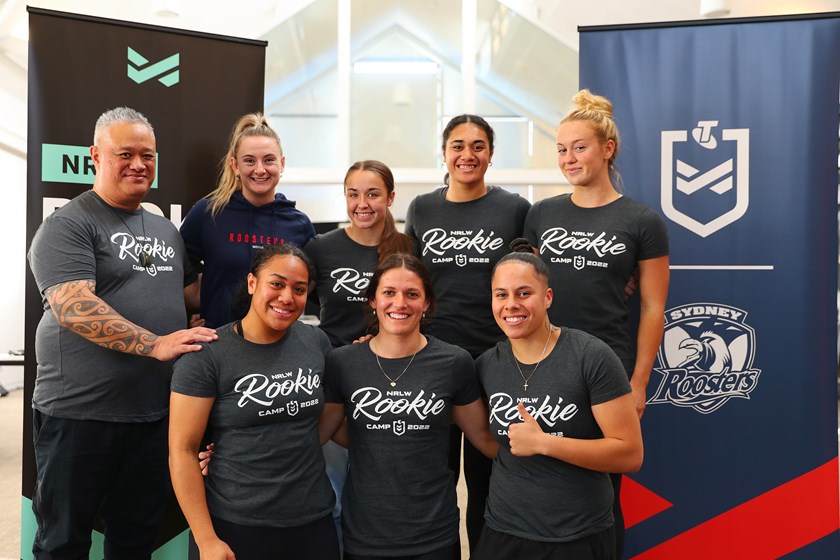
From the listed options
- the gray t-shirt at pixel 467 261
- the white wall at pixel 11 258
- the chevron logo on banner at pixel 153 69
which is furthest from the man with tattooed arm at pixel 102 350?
the white wall at pixel 11 258

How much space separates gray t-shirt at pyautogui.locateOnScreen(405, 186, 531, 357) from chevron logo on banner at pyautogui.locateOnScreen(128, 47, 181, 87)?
4.46ft

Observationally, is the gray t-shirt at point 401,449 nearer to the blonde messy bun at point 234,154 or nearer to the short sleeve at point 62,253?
the short sleeve at point 62,253

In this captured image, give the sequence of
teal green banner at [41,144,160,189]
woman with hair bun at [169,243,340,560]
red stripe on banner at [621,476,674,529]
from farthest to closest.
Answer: red stripe on banner at [621,476,674,529], teal green banner at [41,144,160,189], woman with hair bun at [169,243,340,560]

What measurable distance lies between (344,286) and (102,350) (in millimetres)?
776

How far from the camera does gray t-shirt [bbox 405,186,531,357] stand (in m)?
2.37

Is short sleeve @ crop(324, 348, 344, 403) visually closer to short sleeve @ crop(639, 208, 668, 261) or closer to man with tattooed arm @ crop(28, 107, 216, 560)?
man with tattooed arm @ crop(28, 107, 216, 560)

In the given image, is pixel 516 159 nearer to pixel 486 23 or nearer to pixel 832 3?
pixel 486 23

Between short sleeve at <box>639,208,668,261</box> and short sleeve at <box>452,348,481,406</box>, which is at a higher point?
short sleeve at <box>639,208,668,261</box>

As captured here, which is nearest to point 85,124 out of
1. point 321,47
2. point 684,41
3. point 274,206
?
point 274,206


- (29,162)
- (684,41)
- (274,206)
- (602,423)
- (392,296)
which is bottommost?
(602,423)

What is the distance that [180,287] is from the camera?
2.40 m

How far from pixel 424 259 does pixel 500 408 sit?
0.67 m

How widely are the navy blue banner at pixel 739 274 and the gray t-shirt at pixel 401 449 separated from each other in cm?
134

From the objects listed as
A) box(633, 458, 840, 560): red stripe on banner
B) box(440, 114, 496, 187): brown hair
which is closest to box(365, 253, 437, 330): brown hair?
box(440, 114, 496, 187): brown hair
